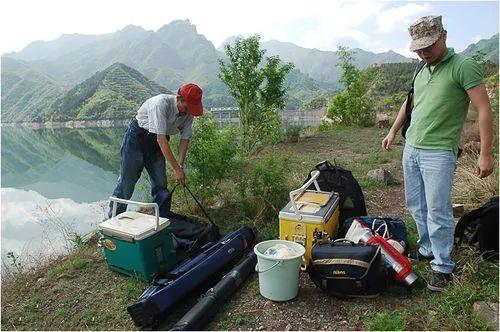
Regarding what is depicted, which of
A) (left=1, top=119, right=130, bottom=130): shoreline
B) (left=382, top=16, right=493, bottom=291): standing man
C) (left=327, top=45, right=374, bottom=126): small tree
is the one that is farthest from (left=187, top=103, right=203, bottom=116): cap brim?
(left=1, top=119, right=130, bottom=130): shoreline

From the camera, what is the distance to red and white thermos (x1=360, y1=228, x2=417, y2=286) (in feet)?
8.34

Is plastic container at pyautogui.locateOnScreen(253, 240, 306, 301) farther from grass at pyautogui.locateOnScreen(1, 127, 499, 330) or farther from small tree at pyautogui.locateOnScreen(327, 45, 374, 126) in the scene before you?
small tree at pyautogui.locateOnScreen(327, 45, 374, 126)

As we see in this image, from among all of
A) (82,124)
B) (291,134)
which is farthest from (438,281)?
(82,124)

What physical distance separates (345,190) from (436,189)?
112 cm

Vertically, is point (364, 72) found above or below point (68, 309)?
above

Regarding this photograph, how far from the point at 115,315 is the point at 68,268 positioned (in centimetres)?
112

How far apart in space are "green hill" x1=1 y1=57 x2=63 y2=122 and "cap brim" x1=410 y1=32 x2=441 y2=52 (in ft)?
223

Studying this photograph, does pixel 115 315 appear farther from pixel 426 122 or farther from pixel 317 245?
pixel 426 122

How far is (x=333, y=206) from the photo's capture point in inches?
124

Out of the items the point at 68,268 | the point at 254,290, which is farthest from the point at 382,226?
the point at 68,268

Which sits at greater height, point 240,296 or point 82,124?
point 240,296

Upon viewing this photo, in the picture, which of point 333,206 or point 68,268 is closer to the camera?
point 333,206

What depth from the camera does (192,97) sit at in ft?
11.4

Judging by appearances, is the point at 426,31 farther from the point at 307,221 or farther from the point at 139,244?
the point at 139,244
